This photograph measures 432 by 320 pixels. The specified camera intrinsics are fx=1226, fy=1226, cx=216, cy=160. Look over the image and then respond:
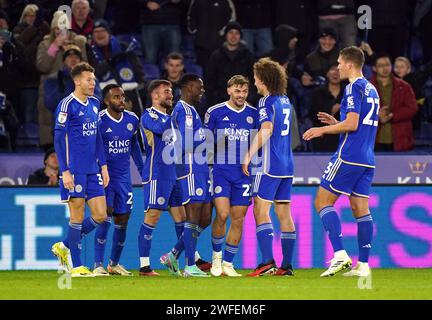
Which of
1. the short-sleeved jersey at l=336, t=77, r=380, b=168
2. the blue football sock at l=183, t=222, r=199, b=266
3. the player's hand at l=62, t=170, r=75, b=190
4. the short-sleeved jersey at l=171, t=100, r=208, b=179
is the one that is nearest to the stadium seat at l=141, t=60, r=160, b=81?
the short-sleeved jersey at l=171, t=100, r=208, b=179

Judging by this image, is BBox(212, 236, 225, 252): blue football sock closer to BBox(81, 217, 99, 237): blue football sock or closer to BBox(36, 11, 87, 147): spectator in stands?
BBox(81, 217, 99, 237): blue football sock

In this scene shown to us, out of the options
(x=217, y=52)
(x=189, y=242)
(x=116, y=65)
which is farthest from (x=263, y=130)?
(x=116, y=65)

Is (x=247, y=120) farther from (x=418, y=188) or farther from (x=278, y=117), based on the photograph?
(x=418, y=188)

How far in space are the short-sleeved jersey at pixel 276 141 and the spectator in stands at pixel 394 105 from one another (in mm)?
3787

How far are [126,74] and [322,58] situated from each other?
2803 mm

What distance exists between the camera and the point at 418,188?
45.6 feet

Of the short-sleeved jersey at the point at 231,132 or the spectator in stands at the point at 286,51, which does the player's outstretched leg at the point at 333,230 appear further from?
the spectator in stands at the point at 286,51

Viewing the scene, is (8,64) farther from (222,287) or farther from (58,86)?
(222,287)

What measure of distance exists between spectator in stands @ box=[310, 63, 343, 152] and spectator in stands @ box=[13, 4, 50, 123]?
397cm

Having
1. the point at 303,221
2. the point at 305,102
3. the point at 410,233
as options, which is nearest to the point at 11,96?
A: the point at 305,102

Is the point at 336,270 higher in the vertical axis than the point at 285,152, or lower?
lower

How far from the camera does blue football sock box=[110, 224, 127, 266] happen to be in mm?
13188

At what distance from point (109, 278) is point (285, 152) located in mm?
2204

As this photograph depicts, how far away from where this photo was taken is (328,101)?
16344 millimetres
